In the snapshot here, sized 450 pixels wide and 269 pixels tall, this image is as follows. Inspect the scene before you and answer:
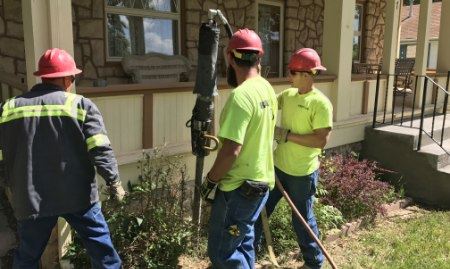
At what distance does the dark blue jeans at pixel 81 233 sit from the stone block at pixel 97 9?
12.8 feet

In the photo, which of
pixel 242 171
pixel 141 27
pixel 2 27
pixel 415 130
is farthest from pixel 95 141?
pixel 415 130

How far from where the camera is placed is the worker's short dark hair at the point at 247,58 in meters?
2.83

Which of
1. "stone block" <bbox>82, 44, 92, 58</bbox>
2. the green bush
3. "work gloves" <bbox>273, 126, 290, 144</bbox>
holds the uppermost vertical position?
"stone block" <bbox>82, 44, 92, 58</bbox>

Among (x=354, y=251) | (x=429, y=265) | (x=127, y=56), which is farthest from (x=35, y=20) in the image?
(x=429, y=265)

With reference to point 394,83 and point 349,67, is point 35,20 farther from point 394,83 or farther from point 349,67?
point 394,83

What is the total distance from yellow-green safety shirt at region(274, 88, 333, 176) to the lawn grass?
1.19 metres

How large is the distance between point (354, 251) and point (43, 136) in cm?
341

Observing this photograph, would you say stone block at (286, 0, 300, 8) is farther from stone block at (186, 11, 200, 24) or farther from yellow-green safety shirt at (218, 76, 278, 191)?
yellow-green safety shirt at (218, 76, 278, 191)

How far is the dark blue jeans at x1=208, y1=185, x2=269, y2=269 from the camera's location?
2.86 m

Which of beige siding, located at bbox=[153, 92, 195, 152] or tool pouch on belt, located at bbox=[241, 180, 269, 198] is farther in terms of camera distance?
beige siding, located at bbox=[153, 92, 195, 152]

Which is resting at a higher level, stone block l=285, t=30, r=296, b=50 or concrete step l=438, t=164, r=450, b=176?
stone block l=285, t=30, r=296, b=50

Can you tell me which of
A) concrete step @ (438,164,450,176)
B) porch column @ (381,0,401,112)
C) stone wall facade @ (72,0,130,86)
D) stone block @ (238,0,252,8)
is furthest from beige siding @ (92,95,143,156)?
porch column @ (381,0,401,112)

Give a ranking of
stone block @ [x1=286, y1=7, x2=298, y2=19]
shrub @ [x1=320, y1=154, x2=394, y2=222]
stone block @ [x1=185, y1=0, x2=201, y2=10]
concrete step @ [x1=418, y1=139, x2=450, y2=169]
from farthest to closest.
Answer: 1. stone block @ [x1=286, y1=7, x2=298, y2=19]
2. stone block @ [x1=185, y1=0, x2=201, y2=10]
3. concrete step @ [x1=418, y1=139, x2=450, y2=169]
4. shrub @ [x1=320, y1=154, x2=394, y2=222]

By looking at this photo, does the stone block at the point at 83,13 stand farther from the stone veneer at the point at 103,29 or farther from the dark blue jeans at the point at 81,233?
the dark blue jeans at the point at 81,233
